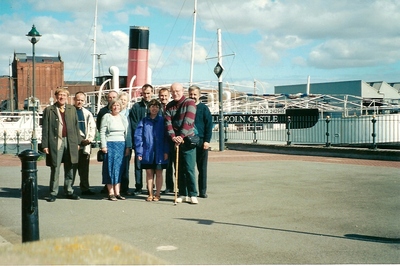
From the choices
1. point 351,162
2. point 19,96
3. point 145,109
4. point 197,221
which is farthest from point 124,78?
point 19,96

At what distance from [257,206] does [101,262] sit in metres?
4.02

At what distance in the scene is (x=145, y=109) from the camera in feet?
32.3

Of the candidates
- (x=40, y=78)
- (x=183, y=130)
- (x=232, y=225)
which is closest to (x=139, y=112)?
(x=183, y=130)

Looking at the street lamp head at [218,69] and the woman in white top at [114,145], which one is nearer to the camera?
the woman in white top at [114,145]

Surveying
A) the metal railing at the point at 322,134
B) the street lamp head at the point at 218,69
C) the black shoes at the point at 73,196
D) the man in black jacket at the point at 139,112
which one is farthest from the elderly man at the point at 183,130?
the metal railing at the point at 322,134

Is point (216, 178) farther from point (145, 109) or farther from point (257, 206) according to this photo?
point (257, 206)

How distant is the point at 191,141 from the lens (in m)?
8.67

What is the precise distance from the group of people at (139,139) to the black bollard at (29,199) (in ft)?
10.2

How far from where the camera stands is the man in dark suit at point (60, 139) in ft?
30.0

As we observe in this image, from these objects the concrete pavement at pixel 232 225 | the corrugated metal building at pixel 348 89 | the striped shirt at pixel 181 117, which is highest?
the corrugated metal building at pixel 348 89

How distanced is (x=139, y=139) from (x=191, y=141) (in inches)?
36.9

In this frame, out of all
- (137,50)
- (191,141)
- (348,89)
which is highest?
(137,50)

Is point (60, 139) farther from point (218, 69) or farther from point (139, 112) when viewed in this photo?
point (218, 69)

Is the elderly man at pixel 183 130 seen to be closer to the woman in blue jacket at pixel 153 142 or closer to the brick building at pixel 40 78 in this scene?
A: the woman in blue jacket at pixel 153 142
